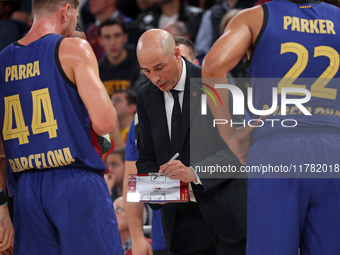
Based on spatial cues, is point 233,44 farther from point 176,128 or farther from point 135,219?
point 135,219

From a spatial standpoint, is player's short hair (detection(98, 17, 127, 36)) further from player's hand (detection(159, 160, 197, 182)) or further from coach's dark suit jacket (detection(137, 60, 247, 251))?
player's hand (detection(159, 160, 197, 182))

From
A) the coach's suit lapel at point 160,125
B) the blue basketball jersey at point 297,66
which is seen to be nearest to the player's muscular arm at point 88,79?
the coach's suit lapel at point 160,125

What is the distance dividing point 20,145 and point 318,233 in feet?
5.70

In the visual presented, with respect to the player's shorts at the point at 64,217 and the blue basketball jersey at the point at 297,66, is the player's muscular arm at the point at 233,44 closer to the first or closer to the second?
the blue basketball jersey at the point at 297,66

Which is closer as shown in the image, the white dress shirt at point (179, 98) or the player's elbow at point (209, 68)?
the player's elbow at point (209, 68)

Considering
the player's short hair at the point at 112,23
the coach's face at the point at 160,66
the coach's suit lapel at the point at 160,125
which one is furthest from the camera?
the player's short hair at the point at 112,23

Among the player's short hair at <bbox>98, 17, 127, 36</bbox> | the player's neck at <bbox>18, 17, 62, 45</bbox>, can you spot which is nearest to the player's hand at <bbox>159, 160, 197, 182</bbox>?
the player's neck at <bbox>18, 17, 62, 45</bbox>

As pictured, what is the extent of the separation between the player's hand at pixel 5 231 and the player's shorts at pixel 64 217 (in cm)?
5

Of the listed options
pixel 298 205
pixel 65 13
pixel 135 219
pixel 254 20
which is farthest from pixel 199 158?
pixel 65 13

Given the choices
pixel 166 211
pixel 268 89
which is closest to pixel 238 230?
pixel 166 211

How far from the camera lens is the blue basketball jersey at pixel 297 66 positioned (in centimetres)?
291

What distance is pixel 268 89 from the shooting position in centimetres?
296

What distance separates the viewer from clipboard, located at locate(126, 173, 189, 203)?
3.32 metres

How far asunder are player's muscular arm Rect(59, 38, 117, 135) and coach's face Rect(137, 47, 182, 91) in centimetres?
43
